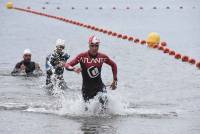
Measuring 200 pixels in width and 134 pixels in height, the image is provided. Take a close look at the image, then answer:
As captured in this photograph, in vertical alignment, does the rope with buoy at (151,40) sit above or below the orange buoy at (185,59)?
above

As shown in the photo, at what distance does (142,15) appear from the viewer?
5153 centimetres

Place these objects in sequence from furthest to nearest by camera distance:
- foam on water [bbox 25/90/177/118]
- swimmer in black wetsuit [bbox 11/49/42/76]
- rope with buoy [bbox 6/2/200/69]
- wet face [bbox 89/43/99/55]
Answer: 1. rope with buoy [bbox 6/2/200/69]
2. swimmer in black wetsuit [bbox 11/49/42/76]
3. foam on water [bbox 25/90/177/118]
4. wet face [bbox 89/43/99/55]

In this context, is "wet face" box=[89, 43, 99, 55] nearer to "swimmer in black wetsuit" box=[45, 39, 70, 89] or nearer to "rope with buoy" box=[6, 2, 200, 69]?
"swimmer in black wetsuit" box=[45, 39, 70, 89]

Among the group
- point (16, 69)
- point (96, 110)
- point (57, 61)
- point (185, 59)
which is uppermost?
point (185, 59)

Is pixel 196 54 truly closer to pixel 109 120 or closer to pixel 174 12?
pixel 109 120

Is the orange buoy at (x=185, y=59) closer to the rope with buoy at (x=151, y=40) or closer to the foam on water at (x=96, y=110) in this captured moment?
the rope with buoy at (x=151, y=40)

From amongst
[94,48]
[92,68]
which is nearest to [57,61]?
[92,68]

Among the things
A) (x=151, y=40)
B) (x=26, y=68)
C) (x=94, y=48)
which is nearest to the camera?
(x=94, y=48)

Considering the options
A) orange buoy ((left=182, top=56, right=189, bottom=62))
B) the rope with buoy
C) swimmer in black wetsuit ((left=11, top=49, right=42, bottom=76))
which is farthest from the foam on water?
Answer: orange buoy ((left=182, top=56, right=189, bottom=62))

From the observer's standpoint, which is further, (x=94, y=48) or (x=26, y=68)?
(x=26, y=68)

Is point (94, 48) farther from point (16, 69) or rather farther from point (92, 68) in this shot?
point (16, 69)

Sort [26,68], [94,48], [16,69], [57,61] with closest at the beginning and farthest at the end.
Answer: [94,48], [57,61], [16,69], [26,68]

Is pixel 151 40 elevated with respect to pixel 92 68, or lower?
elevated

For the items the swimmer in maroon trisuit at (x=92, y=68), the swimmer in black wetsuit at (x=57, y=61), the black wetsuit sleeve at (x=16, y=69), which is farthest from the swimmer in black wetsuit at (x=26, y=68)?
the swimmer in maroon trisuit at (x=92, y=68)
